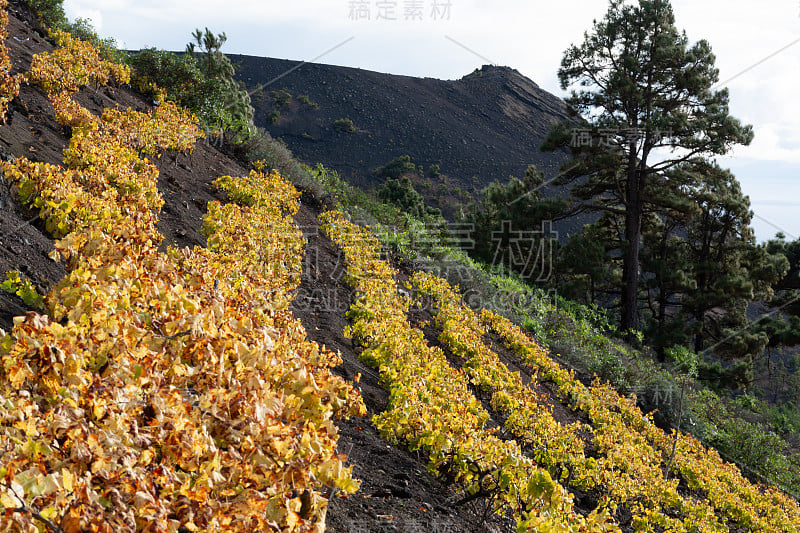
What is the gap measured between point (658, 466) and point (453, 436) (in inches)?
186

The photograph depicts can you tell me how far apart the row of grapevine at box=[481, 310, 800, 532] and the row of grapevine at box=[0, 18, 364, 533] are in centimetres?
381

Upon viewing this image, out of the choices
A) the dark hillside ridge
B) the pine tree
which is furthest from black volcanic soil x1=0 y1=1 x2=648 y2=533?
the dark hillside ridge

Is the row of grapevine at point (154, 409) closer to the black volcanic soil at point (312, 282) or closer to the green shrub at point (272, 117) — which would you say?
the black volcanic soil at point (312, 282)

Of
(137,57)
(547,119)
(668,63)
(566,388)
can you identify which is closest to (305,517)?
(566,388)

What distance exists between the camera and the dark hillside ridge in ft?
161

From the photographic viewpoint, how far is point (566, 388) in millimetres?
8938

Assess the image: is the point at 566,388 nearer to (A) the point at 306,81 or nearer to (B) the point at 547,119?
(A) the point at 306,81

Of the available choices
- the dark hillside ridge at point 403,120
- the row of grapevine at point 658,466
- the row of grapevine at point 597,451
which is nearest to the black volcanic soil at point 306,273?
the row of grapevine at point 597,451

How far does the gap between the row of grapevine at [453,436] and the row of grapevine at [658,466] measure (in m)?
1.87

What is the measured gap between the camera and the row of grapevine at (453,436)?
3045 mm

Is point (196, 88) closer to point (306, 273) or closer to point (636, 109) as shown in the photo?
point (306, 273)

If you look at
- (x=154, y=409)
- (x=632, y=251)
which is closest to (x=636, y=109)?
(x=632, y=251)

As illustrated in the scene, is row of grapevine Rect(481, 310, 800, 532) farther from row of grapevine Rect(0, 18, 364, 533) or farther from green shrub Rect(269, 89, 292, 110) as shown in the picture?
green shrub Rect(269, 89, 292, 110)

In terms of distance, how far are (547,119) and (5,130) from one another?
66505mm
